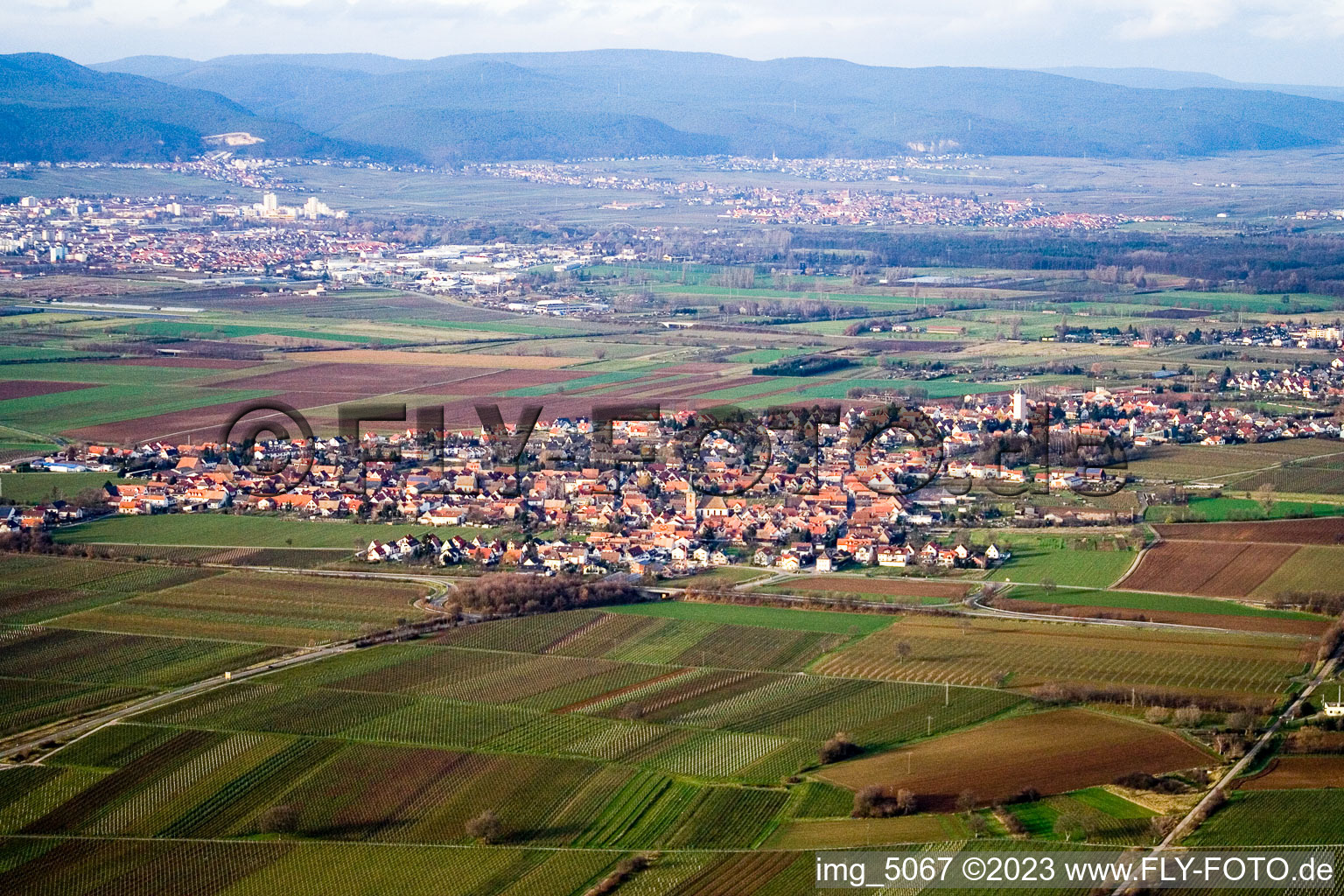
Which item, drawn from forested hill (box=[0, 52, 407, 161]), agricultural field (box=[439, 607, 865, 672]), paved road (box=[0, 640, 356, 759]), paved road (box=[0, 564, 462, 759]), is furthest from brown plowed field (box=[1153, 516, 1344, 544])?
forested hill (box=[0, 52, 407, 161])

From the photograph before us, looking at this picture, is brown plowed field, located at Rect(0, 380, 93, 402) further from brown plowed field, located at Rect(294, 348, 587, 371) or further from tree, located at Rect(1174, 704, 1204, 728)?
tree, located at Rect(1174, 704, 1204, 728)

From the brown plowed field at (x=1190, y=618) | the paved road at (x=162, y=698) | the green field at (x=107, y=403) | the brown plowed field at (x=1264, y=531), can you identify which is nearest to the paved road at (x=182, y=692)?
the paved road at (x=162, y=698)

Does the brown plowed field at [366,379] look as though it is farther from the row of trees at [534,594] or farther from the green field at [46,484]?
the row of trees at [534,594]

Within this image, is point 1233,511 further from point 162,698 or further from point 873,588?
point 162,698

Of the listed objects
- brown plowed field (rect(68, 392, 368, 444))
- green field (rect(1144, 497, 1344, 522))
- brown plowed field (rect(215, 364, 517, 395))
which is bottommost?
green field (rect(1144, 497, 1344, 522))

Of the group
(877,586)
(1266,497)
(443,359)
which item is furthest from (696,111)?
(877,586)

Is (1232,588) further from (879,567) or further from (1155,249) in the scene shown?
(1155,249)
